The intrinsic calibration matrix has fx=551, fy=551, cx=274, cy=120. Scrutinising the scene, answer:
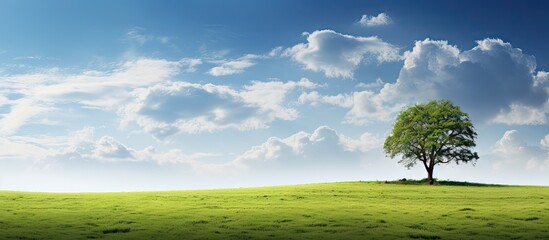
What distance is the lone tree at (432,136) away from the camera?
9294 centimetres

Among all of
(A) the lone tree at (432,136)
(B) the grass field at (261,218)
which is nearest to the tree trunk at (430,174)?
(A) the lone tree at (432,136)

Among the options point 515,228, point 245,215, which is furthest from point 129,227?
point 515,228

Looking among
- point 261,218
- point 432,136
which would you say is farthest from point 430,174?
point 261,218

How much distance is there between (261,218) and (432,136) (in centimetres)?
5821

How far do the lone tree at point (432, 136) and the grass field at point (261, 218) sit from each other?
33839 millimetres

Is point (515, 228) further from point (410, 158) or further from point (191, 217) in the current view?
point (410, 158)

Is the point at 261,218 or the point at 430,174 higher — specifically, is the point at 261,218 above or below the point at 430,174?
below

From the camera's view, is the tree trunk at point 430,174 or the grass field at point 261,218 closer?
the grass field at point 261,218

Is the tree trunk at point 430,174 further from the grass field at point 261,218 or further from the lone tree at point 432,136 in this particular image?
the grass field at point 261,218

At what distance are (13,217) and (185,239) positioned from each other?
17.5 metres

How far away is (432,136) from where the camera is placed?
9162cm

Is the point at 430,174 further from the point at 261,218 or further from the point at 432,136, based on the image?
the point at 261,218

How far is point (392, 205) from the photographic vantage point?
170 ft

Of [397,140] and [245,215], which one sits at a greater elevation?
[397,140]
